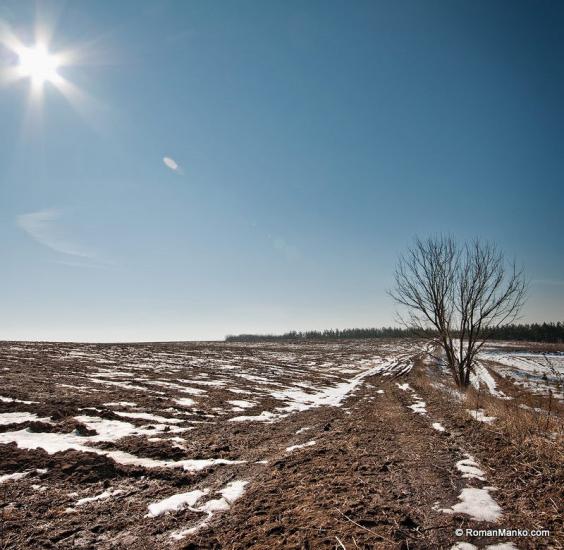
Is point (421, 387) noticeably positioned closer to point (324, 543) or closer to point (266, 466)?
point (266, 466)

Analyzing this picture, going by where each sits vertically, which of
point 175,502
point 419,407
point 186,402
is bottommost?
point 419,407

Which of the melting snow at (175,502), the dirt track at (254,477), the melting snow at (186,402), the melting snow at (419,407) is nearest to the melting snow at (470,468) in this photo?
the dirt track at (254,477)

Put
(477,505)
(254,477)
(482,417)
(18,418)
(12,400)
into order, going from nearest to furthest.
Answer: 1. (477,505)
2. (254,477)
3. (18,418)
4. (482,417)
5. (12,400)

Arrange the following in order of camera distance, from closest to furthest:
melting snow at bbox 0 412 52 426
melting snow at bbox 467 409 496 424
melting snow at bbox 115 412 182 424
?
melting snow at bbox 0 412 52 426, melting snow at bbox 467 409 496 424, melting snow at bbox 115 412 182 424

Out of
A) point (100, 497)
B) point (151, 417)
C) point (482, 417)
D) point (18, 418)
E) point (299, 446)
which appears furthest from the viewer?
point (151, 417)

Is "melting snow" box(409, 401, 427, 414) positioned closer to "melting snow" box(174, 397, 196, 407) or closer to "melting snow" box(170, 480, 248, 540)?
"melting snow" box(174, 397, 196, 407)

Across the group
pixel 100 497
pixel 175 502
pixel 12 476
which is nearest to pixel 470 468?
pixel 175 502

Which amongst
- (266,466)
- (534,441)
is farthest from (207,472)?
(534,441)

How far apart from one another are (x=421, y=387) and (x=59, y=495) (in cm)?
1556

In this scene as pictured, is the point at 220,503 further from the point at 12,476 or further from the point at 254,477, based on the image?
the point at 12,476

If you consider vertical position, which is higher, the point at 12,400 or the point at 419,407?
the point at 12,400

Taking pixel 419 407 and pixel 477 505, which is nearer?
pixel 477 505

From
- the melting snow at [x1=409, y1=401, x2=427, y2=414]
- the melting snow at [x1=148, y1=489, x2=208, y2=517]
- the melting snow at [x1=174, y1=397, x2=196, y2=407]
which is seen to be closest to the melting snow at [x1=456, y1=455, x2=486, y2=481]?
the melting snow at [x1=148, y1=489, x2=208, y2=517]

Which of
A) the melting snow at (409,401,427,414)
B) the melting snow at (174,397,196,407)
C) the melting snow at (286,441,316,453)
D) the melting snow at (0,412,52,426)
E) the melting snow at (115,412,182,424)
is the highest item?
the melting snow at (0,412,52,426)
